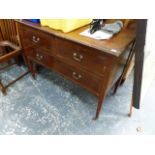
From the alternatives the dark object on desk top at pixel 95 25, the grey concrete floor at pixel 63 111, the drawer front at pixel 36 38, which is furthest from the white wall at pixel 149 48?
the drawer front at pixel 36 38

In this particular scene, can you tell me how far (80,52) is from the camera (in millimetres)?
1082

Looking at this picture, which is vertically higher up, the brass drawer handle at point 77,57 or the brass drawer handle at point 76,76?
the brass drawer handle at point 77,57

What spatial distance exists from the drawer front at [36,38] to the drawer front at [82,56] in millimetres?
101

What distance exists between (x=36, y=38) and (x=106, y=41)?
25.7 inches

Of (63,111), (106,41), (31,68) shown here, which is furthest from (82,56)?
(31,68)

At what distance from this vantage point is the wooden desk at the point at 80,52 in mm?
988

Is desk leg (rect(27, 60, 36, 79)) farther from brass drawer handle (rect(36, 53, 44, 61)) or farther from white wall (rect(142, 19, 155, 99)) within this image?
white wall (rect(142, 19, 155, 99))

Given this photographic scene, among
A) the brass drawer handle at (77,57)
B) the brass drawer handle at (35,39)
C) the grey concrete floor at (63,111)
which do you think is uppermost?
the brass drawer handle at (35,39)

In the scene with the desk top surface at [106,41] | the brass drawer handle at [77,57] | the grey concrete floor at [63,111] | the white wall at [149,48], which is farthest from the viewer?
the grey concrete floor at [63,111]

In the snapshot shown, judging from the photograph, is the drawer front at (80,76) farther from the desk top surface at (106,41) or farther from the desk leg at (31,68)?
the desk leg at (31,68)

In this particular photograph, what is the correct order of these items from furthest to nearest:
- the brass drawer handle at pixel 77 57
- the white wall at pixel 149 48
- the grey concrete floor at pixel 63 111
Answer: the grey concrete floor at pixel 63 111 < the brass drawer handle at pixel 77 57 < the white wall at pixel 149 48
